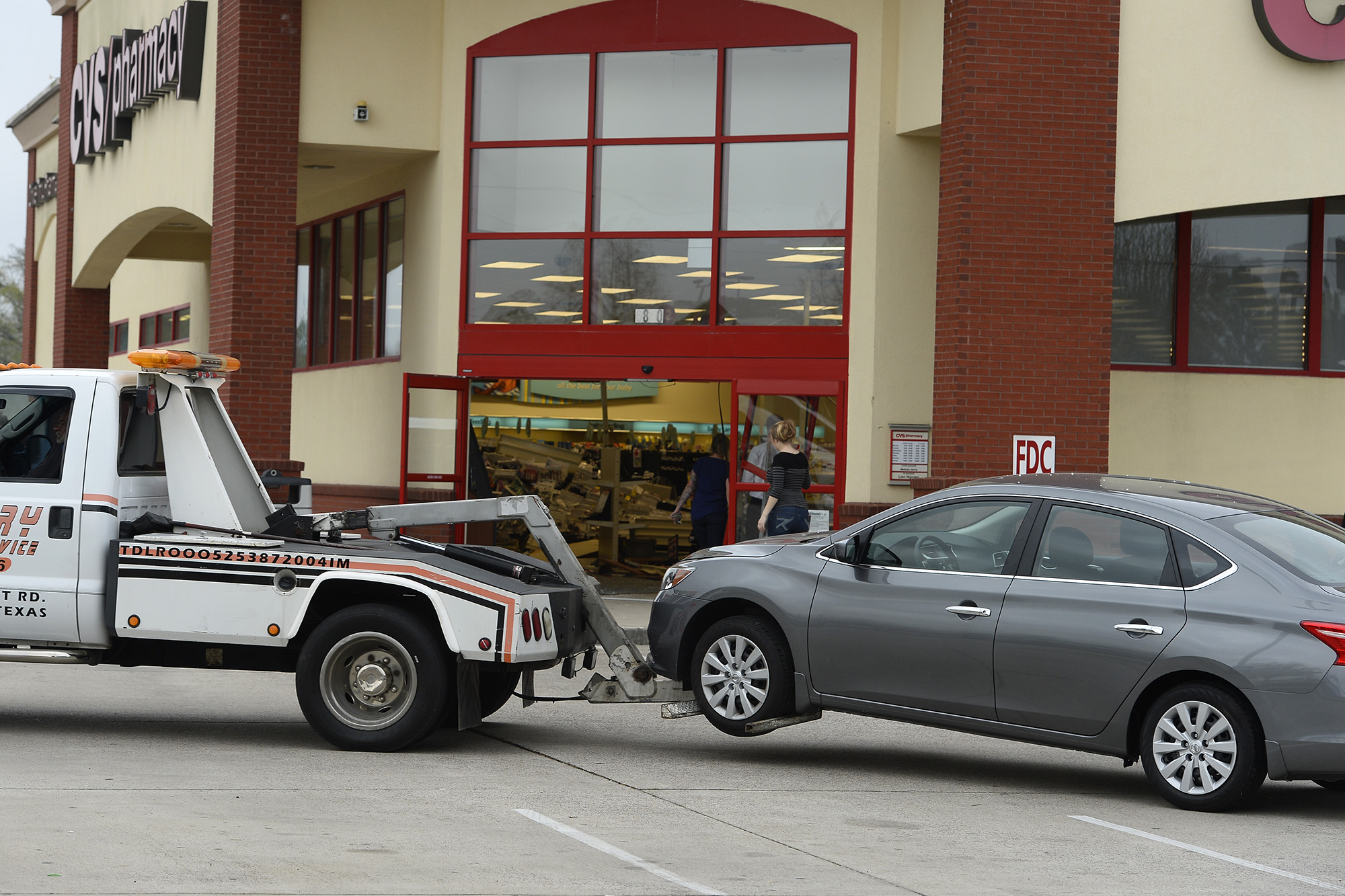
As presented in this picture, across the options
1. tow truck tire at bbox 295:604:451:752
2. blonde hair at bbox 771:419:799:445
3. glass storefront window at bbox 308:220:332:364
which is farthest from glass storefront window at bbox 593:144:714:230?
tow truck tire at bbox 295:604:451:752

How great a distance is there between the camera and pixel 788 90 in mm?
16781

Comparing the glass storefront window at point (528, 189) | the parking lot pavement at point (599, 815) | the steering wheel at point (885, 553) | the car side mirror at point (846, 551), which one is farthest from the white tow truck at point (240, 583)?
the glass storefront window at point (528, 189)

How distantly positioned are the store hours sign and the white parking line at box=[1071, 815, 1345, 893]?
51.0 feet

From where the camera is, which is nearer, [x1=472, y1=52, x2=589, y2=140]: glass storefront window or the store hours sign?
[x1=472, y1=52, x2=589, y2=140]: glass storefront window

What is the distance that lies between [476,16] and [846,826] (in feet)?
42.2

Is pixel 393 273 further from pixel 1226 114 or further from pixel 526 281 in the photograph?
pixel 1226 114

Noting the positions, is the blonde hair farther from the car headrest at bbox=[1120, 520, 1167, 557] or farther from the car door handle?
the car headrest at bbox=[1120, 520, 1167, 557]

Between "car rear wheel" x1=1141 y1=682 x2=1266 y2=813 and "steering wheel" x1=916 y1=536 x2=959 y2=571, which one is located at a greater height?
"steering wheel" x1=916 y1=536 x2=959 y2=571

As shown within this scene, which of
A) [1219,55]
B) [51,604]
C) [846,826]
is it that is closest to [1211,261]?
[1219,55]

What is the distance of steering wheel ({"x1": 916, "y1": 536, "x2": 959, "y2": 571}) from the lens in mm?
8312

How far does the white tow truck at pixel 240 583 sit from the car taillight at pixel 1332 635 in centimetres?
349

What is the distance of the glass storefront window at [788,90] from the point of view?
54.6 feet

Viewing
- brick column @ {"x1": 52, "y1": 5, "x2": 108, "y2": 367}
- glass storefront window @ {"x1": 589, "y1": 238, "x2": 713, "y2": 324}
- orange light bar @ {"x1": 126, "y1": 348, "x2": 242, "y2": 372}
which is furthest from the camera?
brick column @ {"x1": 52, "y1": 5, "x2": 108, "y2": 367}

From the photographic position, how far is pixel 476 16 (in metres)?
17.6
